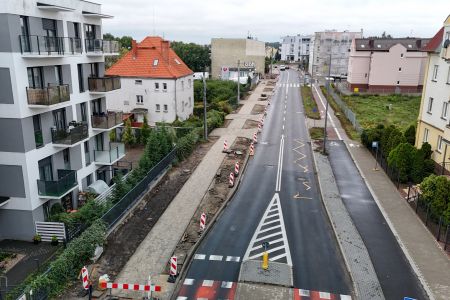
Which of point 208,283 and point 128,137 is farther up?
point 128,137

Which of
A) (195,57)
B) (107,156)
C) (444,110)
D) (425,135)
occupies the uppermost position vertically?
(195,57)

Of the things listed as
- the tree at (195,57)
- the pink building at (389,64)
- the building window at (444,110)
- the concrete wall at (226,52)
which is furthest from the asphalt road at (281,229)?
the tree at (195,57)

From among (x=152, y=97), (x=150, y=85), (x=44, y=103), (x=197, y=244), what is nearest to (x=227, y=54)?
(x=150, y=85)

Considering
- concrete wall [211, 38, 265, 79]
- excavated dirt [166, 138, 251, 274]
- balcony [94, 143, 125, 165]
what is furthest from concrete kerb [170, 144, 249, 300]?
concrete wall [211, 38, 265, 79]

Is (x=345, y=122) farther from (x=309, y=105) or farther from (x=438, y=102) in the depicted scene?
(x=438, y=102)

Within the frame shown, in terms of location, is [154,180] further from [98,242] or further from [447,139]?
[447,139]

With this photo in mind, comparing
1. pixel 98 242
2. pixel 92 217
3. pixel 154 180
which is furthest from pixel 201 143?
pixel 98 242
